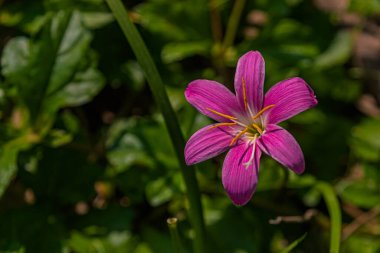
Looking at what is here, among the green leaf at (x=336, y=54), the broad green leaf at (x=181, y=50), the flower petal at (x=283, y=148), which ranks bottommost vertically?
the green leaf at (x=336, y=54)

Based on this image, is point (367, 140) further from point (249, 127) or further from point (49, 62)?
point (49, 62)

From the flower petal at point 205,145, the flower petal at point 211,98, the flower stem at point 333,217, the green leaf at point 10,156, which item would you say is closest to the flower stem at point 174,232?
the flower petal at point 205,145

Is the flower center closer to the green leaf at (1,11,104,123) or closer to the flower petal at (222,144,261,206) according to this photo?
the flower petal at (222,144,261,206)

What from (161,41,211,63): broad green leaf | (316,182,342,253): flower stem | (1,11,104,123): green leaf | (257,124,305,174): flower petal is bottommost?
(316,182,342,253): flower stem

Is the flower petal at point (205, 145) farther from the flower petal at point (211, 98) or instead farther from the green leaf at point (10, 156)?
the green leaf at point (10, 156)

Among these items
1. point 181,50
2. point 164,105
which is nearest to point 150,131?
point 181,50

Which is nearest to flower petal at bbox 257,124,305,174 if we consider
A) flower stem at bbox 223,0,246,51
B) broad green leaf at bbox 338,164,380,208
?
broad green leaf at bbox 338,164,380,208
